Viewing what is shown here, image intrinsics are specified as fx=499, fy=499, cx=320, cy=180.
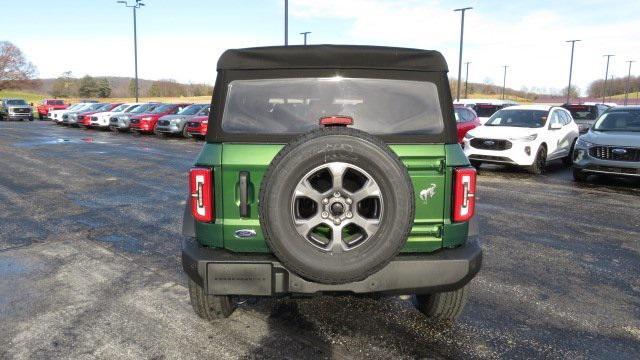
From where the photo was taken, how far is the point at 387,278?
290 centimetres

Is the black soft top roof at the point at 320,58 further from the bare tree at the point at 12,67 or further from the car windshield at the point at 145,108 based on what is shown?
the bare tree at the point at 12,67

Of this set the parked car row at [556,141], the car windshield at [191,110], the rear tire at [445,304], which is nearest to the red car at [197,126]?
the car windshield at [191,110]

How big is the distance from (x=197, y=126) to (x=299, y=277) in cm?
1859

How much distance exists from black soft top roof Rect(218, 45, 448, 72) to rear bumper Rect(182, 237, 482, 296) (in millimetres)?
1163

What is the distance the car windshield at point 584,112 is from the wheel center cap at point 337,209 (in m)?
16.3

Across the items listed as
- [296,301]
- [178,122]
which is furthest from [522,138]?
[178,122]

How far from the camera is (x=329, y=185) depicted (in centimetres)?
286

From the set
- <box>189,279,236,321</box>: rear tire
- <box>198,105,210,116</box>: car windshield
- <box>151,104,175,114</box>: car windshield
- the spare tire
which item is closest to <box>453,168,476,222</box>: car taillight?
the spare tire

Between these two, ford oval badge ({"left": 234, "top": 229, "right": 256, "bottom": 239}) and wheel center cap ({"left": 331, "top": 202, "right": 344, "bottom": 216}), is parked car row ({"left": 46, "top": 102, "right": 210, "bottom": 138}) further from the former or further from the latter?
wheel center cap ({"left": 331, "top": 202, "right": 344, "bottom": 216})

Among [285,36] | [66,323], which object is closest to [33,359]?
[66,323]

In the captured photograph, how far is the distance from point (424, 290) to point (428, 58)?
1424 millimetres

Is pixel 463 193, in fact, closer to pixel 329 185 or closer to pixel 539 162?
pixel 329 185

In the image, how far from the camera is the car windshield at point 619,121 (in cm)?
1002

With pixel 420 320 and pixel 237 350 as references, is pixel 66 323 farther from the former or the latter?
pixel 420 320
